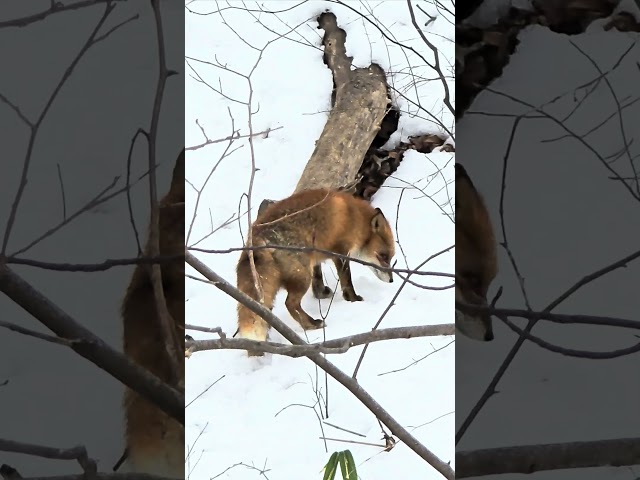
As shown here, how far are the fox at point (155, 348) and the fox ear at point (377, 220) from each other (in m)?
3.16

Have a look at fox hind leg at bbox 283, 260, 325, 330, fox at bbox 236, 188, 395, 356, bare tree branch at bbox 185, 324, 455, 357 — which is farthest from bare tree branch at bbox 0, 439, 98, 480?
fox hind leg at bbox 283, 260, 325, 330

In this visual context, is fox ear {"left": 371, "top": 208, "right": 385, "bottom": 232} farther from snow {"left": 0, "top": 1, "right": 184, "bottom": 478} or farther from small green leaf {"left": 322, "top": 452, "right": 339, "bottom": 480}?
snow {"left": 0, "top": 1, "right": 184, "bottom": 478}

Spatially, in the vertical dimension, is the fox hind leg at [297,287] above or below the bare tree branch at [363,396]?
above

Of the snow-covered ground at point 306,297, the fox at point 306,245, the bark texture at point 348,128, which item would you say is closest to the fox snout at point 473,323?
the snow-covered ground at point 306,297

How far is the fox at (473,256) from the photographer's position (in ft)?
1.11

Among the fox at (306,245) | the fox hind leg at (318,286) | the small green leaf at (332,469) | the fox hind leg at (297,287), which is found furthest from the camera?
the fox hind leg at (318,286)

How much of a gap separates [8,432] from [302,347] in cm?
135

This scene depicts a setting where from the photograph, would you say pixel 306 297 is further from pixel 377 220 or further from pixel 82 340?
pixel 82 340

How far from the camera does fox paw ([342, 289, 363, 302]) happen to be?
3566 millimetres

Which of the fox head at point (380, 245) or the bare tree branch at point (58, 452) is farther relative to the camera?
the fox head at point (380, 245)

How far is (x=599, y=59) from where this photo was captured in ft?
1.09

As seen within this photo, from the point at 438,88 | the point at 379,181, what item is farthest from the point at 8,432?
the point at 438,88

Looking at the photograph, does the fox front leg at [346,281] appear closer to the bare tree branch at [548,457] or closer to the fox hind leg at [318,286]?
the fox hind leg at [318,286]

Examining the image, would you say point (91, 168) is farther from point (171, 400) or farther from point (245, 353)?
point (245, 353)
